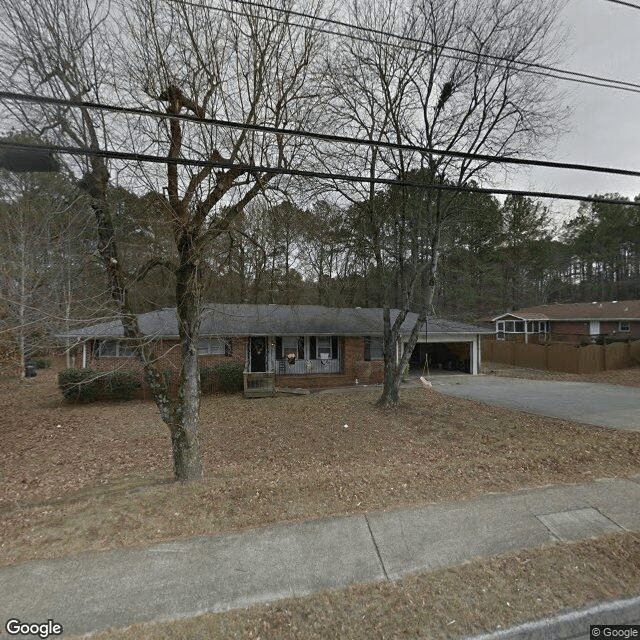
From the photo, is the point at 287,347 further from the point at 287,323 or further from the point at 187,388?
the point at 187,388

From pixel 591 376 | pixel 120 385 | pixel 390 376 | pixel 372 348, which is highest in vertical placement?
pixel 372 348

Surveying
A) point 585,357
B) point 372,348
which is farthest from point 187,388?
point 585,357

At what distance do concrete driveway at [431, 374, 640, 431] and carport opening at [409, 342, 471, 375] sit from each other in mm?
2332

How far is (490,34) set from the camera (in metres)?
8.48

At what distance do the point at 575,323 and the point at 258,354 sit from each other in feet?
84.9

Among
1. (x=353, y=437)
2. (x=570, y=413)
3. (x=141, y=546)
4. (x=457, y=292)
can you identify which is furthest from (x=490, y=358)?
(x=141, y=546)

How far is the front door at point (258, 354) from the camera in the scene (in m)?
15.8

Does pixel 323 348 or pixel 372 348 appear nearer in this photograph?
pixel 323 348

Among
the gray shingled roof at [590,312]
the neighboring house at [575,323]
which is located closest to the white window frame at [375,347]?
the neighboring house at [575,323]

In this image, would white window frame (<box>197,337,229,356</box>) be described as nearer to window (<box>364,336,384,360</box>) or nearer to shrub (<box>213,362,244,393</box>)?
shrub (<box>213,362,244,393</box>)

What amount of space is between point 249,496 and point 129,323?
117 inches

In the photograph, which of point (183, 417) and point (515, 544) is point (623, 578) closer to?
point (515, 544)

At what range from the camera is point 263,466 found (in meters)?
6.05

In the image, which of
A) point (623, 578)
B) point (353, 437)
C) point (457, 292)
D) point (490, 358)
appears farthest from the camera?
point (457, 292)
